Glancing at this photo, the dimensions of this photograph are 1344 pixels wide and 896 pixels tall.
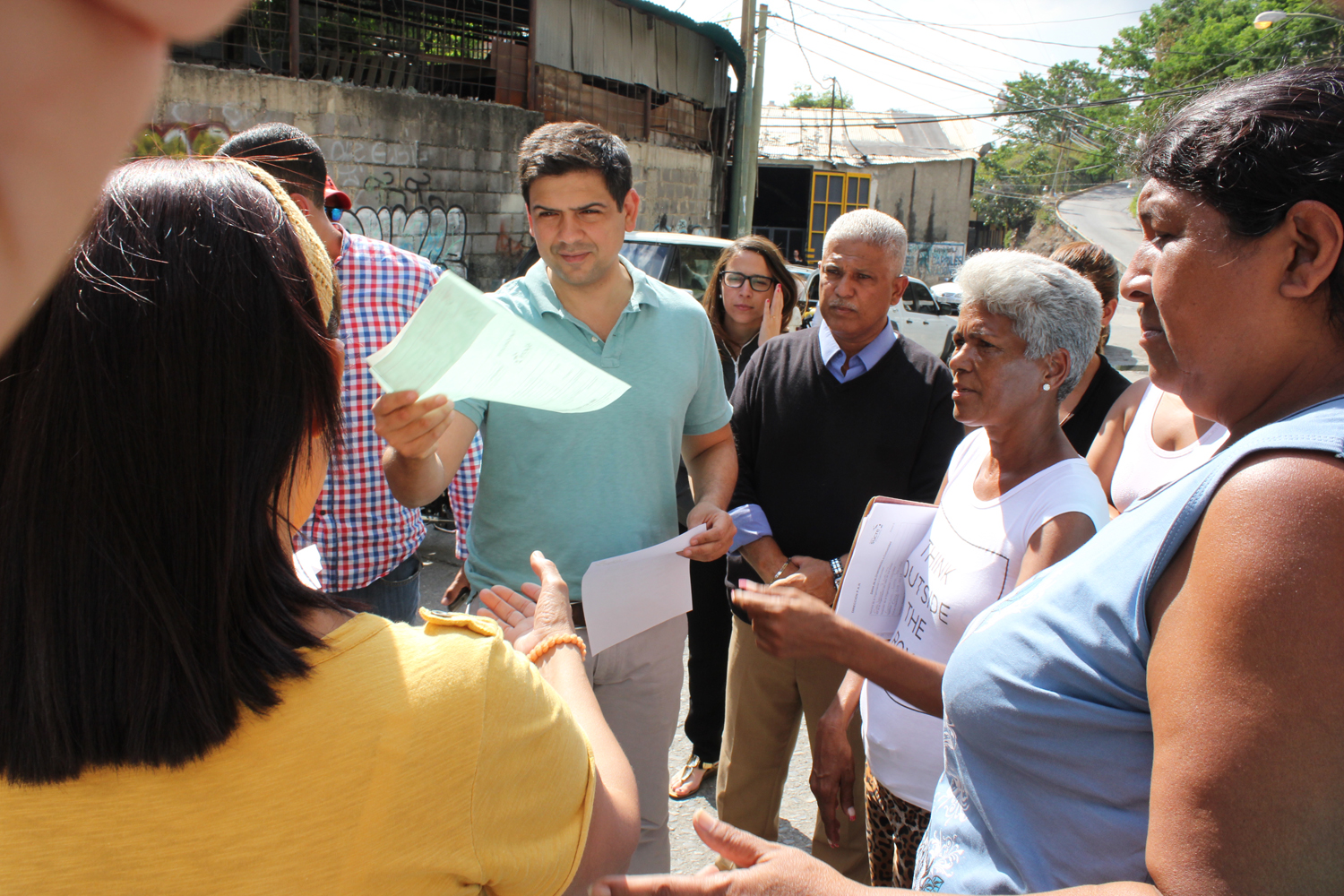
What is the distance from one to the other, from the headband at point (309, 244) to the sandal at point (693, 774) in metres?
2.79

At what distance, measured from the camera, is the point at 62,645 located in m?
0.81

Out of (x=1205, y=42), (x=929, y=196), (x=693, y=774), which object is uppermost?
(x=1205, y=42)

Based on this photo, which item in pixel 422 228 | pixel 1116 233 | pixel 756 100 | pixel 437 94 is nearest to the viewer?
pixel 422 228

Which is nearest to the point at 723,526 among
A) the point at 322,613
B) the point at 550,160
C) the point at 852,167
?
the point at 550,160

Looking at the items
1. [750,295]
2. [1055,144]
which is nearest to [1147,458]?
[750,295]

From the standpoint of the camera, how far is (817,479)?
2.88 metres

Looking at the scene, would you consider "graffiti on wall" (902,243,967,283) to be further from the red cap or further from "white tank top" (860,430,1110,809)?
"white tank top" (860,430,1110,809)

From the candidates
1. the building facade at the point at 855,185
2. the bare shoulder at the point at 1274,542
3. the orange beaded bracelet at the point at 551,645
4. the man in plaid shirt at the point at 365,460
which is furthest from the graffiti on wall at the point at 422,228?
the building facade at the point at 855,185

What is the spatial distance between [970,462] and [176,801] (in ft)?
5.94

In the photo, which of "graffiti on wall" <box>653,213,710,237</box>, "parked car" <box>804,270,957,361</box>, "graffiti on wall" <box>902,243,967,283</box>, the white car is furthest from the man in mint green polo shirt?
"graffiti on wall" <box>902,243,967,283</box>

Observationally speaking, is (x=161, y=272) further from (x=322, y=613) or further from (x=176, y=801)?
(x=176, y=801)

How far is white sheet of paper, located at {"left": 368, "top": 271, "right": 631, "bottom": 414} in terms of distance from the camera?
1.24 m

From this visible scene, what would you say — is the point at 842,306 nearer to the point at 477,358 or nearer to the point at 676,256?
the point at 477,358

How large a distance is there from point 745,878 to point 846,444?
1887mm
